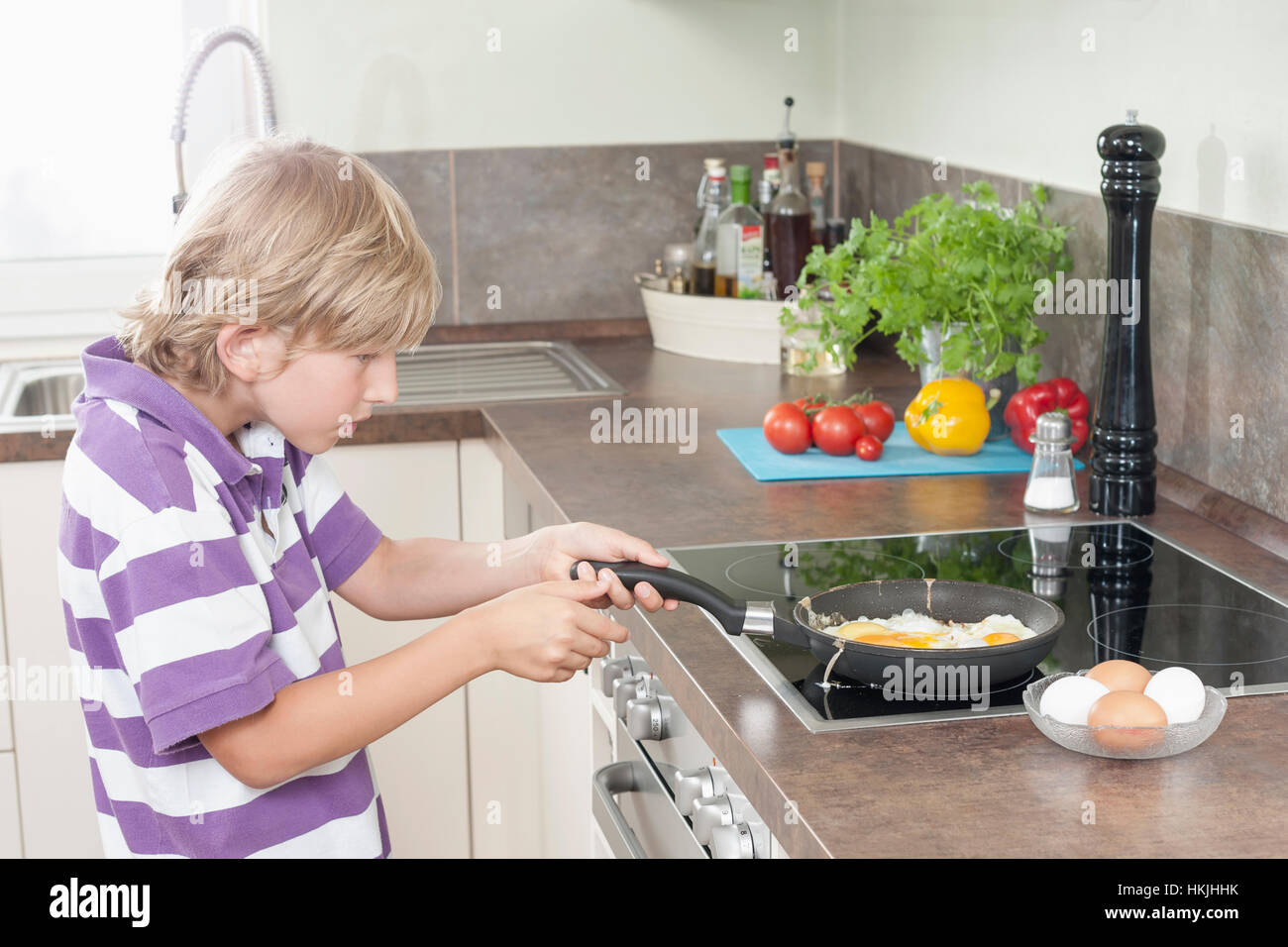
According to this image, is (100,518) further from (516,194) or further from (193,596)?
(516,194)

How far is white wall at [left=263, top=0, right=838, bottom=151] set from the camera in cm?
252

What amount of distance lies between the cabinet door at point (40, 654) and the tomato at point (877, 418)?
42.0 inches

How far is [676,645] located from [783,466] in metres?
0.61

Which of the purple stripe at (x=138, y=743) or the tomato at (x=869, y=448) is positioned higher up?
the tomato at (x=869, y=448)

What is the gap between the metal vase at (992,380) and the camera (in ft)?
6.26

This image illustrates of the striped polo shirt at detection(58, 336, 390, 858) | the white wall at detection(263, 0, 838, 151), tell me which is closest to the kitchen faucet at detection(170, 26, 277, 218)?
the white wall at detection(263, 0, 838, 151)

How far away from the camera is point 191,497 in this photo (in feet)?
3.39

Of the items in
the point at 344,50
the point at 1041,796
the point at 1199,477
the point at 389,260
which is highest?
the point at 344,50

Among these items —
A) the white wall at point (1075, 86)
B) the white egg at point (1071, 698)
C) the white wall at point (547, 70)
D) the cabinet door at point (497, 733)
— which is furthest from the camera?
the white wall at point (547, 70)

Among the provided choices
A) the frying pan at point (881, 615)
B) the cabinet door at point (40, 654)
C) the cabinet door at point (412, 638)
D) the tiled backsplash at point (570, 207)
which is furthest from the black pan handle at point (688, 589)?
the tiled backsplash at point (570, 207)

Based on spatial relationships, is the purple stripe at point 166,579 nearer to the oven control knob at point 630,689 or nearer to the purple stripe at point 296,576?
the purple stripe at point 296,576

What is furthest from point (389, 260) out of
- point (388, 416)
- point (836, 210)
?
point (836, 210)

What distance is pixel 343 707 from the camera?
1053 mm

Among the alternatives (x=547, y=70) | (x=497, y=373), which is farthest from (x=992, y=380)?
(x=547, y=70)
